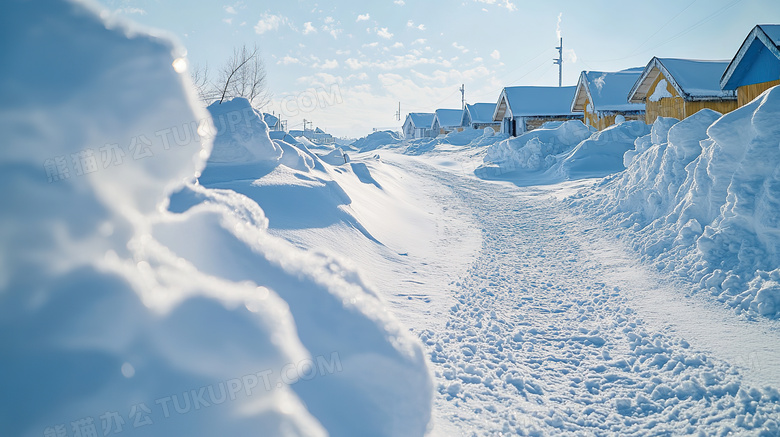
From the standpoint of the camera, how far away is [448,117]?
2072 inches

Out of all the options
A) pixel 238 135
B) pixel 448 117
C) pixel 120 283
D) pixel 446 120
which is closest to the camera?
pixel 120 283

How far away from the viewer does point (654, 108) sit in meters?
19.2

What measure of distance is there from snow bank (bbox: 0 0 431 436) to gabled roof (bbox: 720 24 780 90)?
49.3 feet

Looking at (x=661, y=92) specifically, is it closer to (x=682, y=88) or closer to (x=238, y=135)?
(x=682, y=88)

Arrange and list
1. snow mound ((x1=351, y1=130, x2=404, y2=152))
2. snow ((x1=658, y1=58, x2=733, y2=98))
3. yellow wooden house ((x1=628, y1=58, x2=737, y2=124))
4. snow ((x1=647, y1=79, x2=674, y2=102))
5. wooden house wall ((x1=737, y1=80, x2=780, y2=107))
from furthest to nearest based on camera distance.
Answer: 1. snow mound ((x1=351, y1=130, x2=404, y2=152))
2. snow ((x1=647, y1=79, x2=674, y2=102))
3. yellow wooden house ((x1=628, y1=58, x2=737, y2=124))
4. snow ((x1=658, y1=58, x2=733, y2=98))
5. wooden house wall ((x1=737, y1=80, x2=780, y2=107))

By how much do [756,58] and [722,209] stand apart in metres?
11.1

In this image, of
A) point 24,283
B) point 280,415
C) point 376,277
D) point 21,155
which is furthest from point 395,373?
A: point 376,277

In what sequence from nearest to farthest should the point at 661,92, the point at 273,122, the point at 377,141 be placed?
the point at 661,92 < the point at 273,122 < the point at 377,141

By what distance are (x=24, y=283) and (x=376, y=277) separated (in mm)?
4325

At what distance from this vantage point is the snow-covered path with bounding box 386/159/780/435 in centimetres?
281

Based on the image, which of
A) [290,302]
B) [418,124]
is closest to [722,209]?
[290,302]

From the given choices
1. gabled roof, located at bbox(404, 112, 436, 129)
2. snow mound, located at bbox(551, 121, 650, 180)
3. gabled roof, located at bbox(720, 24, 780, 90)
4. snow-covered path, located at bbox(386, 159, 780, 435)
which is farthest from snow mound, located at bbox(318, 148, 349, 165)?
gabled roof, located at bbox(404, 112, 436, 129)

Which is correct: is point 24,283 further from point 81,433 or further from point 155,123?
point 155,123

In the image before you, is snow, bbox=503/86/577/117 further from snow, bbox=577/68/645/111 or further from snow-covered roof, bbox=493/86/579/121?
snow, bbox=577/68/645/111
